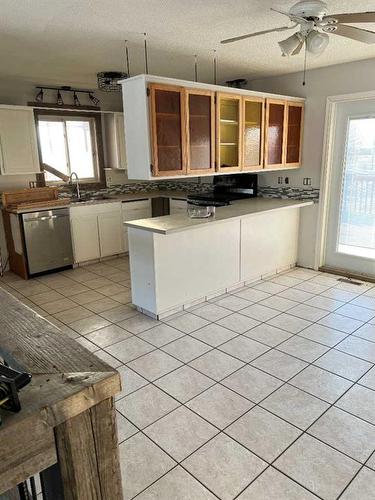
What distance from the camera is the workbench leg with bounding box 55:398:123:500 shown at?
622 millimetres

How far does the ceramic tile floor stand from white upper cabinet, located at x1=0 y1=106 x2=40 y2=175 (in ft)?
5.37

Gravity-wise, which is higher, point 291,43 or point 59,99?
point 59,99

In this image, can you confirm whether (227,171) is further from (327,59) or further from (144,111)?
(327,59)

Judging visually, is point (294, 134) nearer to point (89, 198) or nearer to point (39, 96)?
point (89, 198)

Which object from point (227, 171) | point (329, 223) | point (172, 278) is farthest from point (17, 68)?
point (329, 223)

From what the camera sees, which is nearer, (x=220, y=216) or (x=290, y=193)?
(x=220, y=216)

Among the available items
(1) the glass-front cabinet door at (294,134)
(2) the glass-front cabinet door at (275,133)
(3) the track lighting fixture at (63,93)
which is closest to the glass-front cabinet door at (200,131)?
(2) the glass-front cabinet door at (275,133)

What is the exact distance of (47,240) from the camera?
4.67 metres

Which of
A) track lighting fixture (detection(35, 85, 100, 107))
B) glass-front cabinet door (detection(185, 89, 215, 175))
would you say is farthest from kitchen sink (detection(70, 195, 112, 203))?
glass-front cabinet door (detection(185, 89, 215, 175))

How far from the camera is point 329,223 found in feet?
Result: 15.2

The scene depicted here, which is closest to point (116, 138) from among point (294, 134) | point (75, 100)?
point (75, 100)

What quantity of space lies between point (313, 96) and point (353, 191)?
4.07 feet

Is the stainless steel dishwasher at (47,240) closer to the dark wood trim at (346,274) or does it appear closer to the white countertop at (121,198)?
the white countertop at (121,198)

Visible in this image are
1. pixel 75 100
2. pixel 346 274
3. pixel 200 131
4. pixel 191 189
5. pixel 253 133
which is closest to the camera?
pixel 200 131
